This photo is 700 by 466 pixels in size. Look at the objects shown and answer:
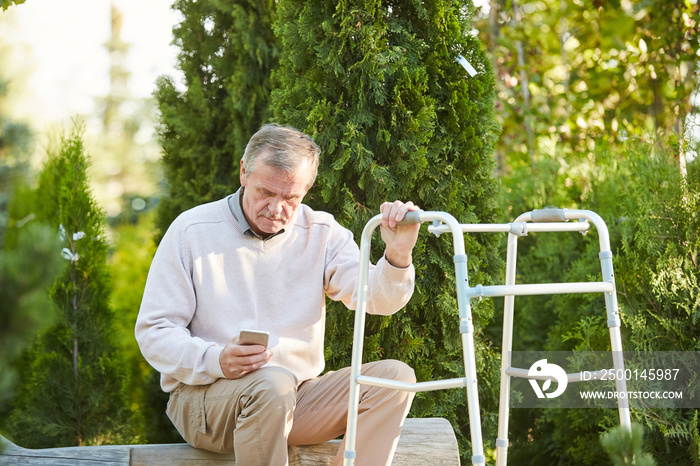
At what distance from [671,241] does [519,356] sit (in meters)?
1.19

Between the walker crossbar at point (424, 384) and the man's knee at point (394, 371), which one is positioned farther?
the man's knee at point (394, 371)

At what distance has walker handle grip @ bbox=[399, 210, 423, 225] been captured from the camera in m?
1.94

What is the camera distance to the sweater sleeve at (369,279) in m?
2.15

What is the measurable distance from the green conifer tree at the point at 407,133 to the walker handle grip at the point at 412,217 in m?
0.71

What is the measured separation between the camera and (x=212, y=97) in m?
3.85

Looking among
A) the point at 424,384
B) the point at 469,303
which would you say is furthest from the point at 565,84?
the point at 424,384

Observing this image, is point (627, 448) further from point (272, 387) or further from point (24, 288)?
point (272, 387)

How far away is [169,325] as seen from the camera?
2135mm

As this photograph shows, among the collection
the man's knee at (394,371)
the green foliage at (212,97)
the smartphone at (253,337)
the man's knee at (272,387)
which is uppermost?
the green foliage at (212,97)

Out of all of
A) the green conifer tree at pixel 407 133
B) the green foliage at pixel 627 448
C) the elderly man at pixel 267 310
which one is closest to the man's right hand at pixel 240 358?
the elderly man at pixel 267 310

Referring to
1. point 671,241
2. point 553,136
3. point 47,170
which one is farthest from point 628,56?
point 47,170

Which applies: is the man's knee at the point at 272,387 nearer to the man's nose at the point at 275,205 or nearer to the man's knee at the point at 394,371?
the man's knee at the point at 394,371

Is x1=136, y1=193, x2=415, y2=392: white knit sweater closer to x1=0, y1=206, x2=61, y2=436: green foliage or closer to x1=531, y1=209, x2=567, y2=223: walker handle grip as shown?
x1=531, y1=209, x2=567, y2=223: walker handle grip

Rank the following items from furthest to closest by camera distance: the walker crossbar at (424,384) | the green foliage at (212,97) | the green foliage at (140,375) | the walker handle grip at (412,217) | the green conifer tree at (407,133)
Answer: the green foliage at (140,375) → the green foliage at (212,97) → the green conifer tree at (407,133) → the walker handle grip at (412,217) → the walker crossbar at (424,384)
